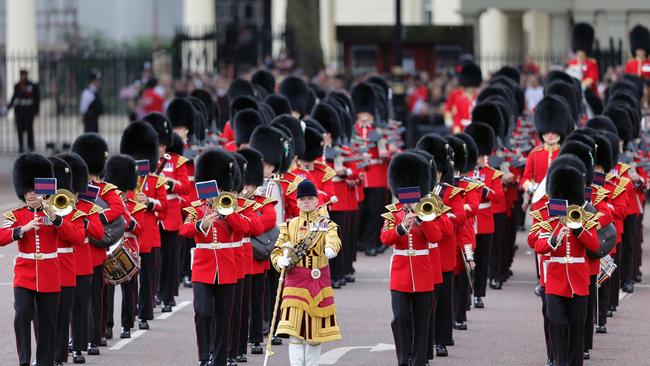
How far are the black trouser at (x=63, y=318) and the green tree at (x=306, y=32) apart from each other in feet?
76.8

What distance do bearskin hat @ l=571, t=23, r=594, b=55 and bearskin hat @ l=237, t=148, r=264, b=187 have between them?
44.3 ft

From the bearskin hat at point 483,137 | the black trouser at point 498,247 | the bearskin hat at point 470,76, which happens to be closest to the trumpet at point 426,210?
the bearskin hat at point 483,137

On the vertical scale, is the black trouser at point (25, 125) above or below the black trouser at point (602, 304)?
above

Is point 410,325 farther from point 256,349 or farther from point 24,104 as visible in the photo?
point 24,104

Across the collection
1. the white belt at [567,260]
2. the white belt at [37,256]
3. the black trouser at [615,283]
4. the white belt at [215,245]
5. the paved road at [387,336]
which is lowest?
the paved road at [387,336]

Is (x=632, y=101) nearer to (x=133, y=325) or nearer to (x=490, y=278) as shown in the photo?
(x=490, y=278)

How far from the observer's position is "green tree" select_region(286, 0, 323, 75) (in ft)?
118

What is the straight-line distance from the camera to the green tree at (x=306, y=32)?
36.0 meters

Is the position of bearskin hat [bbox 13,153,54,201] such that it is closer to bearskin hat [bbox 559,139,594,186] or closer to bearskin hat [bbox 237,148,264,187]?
bearskin hat [bbox 237,148,264,187]

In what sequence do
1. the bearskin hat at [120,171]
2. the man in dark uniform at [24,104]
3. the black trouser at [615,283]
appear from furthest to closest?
the man in dark uniform at [24,104], the black trouser at [615,283], the bearskin hat at [120,171]

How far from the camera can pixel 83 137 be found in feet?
45.7

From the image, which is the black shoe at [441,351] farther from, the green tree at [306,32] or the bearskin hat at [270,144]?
the green tree at [306,32]

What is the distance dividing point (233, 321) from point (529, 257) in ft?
24.9

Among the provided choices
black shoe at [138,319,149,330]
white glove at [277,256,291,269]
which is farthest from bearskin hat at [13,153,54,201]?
black shoe at [138,319,149,330]
